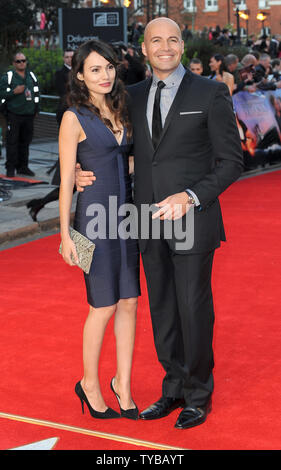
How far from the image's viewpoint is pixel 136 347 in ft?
17.7

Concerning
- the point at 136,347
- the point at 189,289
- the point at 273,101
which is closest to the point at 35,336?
the point at 136,347

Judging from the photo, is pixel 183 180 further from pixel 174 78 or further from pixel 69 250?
pixel 69 250

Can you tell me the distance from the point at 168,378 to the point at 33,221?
5515mm

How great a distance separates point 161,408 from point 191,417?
21 centimetres

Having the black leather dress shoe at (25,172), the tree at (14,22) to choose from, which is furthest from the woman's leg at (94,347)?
the tree at (14,22)

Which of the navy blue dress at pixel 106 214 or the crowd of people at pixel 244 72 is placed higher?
the navy blue dress at pixel 106 214

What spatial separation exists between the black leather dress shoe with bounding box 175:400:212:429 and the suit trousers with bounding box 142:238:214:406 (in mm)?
29

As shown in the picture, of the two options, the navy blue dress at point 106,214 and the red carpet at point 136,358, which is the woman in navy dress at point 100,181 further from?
the red carpet at point 136,358

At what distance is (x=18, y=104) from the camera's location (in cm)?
1287

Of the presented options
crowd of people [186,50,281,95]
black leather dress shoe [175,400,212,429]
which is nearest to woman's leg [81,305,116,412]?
black leather dress shoe [175,400,212,429]

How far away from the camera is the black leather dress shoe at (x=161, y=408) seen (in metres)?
4.21

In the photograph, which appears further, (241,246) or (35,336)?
(241,246)

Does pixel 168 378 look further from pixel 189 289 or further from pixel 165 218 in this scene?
pixel 165 218

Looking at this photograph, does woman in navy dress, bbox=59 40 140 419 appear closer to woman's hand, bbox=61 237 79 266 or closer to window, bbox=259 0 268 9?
woman's hand, bbox=61 237 79 266
